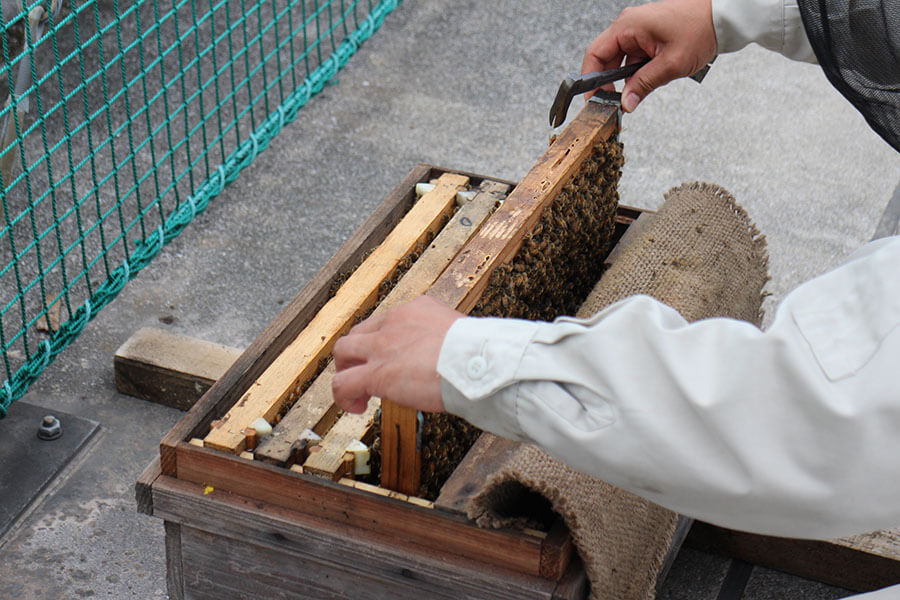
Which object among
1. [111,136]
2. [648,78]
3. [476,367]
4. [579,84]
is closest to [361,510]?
[476,367]

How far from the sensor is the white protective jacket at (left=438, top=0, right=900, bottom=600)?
112 centimetres

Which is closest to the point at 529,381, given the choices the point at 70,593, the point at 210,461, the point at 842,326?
the point at 842,326

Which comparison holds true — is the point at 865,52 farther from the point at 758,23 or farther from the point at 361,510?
the point at 361,510

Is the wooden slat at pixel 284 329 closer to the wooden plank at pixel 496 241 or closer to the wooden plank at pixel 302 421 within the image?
the wooden plank at pixel 302 421

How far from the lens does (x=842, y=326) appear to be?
1.15m

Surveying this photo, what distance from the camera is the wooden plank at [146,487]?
170 centimetres

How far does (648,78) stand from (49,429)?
1.55 m

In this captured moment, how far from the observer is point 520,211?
6.29 ft

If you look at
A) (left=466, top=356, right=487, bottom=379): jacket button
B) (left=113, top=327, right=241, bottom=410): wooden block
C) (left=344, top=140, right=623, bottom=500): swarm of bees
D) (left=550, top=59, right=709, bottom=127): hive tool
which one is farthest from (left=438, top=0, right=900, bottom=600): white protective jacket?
(left=113, top=327, right=241, bottom=410): wooden block

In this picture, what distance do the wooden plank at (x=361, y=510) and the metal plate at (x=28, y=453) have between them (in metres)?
0.82

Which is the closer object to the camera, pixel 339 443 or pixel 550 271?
pixel 339 443

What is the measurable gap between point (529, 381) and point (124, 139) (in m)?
2.82

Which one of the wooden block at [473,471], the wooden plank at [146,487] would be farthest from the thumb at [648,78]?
the wooden plank at [146,487]

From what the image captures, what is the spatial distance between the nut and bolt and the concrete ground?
0.08 meters
